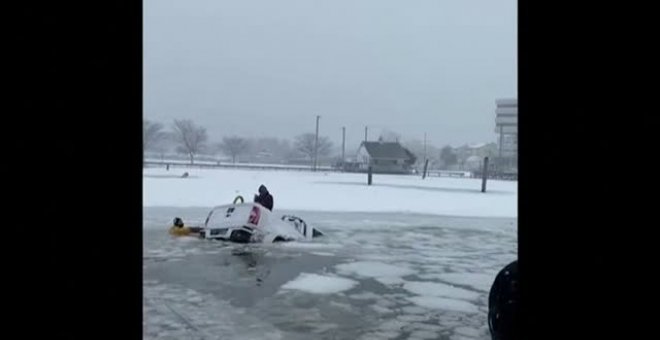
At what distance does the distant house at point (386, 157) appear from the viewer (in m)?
64.5

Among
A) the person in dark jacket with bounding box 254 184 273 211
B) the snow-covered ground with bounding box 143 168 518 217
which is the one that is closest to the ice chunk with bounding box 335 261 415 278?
the person in dark jacket with bounding box 254 184 273 211

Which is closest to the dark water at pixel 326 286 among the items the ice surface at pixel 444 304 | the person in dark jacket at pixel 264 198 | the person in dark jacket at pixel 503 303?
the ice surface at pixel 444 304

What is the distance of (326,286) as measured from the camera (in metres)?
8.03

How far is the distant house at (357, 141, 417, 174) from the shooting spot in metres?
64.5

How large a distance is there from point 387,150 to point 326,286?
60.0 m

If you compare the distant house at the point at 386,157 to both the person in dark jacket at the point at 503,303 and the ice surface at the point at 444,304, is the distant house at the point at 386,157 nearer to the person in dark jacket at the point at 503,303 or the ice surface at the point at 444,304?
the ice surface at the point at 444,304

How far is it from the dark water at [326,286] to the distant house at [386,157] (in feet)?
165

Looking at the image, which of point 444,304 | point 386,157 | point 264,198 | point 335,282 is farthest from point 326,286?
point 386,157

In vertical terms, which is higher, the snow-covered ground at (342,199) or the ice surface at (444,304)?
the snow-covered ground at (342,199)

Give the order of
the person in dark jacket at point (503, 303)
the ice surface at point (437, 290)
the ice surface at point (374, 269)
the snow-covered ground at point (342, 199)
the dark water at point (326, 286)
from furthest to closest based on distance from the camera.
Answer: the snow-covered ground at point (342, 199)
the ice surface at point (374, 269)
the ice surface at point (437, 290)
the dark water at point (326, 286)
the person in dark jacket at point (503, 303)
